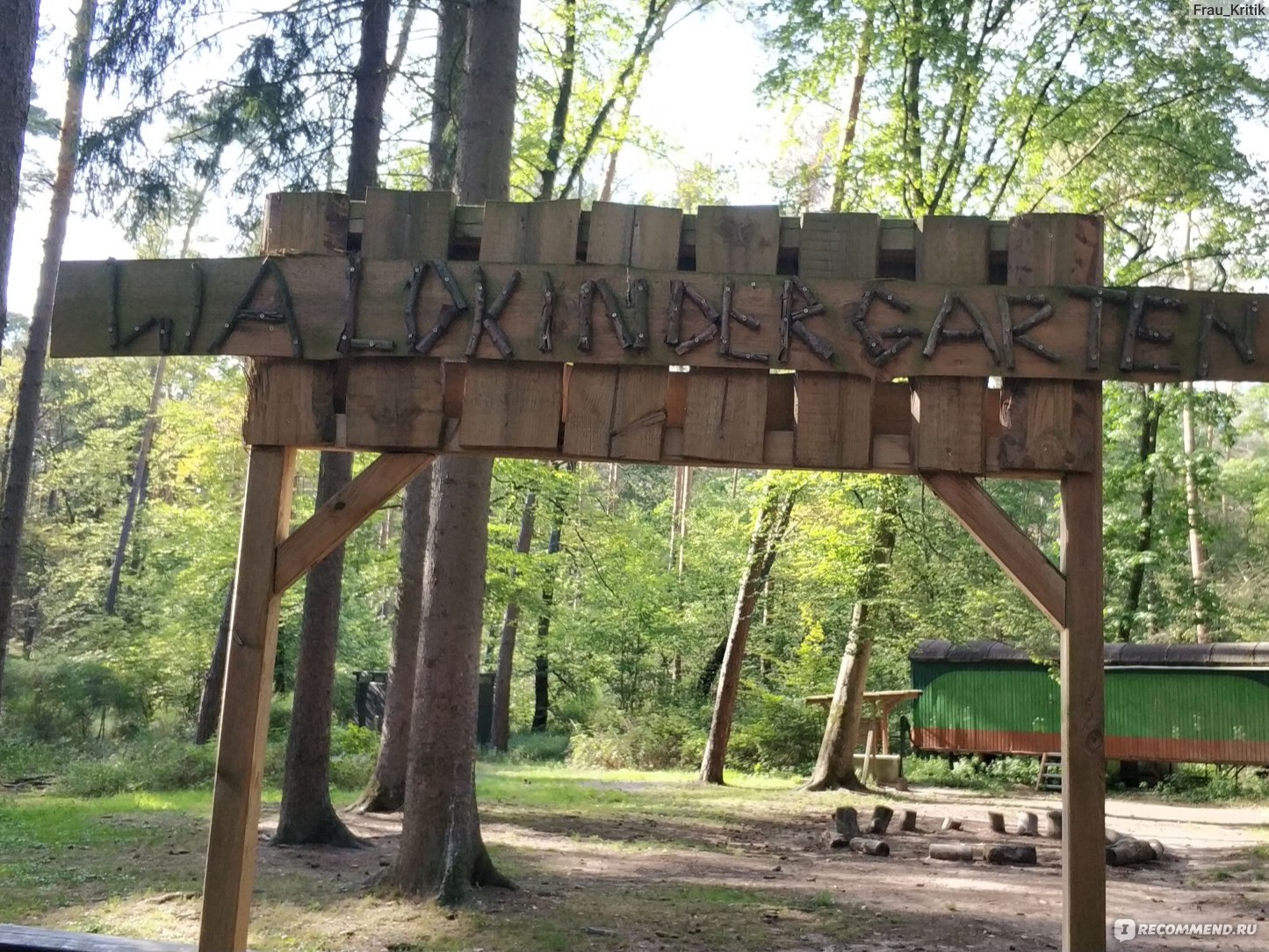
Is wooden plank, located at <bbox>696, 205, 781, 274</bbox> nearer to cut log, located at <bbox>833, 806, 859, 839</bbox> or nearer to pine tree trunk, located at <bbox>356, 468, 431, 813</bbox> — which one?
pine tree trunk, located at <bbox>356, 468, 431, 813</bbox>

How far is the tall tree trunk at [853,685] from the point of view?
16391mm

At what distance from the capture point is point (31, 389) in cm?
1326

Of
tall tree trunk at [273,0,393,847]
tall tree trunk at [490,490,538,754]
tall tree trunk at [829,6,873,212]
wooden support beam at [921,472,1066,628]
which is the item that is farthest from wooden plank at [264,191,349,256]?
tall tree trunk at [490,490,538,754]

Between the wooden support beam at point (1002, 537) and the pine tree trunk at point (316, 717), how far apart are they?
678cm

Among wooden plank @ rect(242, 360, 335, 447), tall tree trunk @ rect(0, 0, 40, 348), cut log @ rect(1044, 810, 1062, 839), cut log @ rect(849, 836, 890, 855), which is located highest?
tall tree trunk @ rect(0, 0, 40, 348)

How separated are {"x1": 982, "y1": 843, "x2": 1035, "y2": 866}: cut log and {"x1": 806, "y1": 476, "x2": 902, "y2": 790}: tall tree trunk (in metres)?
5.68

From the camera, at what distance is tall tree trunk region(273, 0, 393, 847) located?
9.55 m

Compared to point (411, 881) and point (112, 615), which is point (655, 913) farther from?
point (112, 615)

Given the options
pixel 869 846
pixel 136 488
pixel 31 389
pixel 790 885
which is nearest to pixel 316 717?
pixel 790 885

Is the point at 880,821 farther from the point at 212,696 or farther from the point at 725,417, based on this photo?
the point at 212,696

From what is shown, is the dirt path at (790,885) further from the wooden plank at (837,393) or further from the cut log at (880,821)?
the wooden plank at (837,393)

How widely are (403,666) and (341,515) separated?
7529 mm

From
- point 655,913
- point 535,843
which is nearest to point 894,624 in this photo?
point 535,843

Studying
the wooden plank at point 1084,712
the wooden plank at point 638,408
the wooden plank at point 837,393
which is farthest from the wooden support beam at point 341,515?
the wooden plank at point 1084,712
